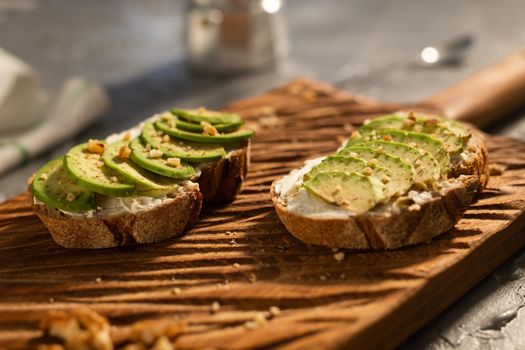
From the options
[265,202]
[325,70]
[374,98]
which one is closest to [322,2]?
[325,70]

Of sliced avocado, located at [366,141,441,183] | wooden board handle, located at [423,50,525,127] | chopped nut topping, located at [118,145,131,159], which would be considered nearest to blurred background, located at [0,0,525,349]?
wooden board handle, located at [423,50,525,127]

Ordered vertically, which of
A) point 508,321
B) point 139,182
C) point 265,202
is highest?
point 139,182

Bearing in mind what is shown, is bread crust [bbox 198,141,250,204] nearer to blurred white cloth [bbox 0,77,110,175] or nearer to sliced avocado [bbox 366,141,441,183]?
sliced avocado [bbox 366,141,441,183]

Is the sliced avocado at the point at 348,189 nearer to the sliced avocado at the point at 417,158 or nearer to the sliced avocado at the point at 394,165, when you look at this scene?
the sliced avocado at the point at 394,165

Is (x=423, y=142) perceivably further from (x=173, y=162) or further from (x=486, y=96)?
(x=486, y=96)

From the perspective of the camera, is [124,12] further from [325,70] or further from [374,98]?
[374,98]

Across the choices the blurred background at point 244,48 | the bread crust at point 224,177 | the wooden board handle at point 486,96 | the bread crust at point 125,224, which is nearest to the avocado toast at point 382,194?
the bread crust at point 224,177

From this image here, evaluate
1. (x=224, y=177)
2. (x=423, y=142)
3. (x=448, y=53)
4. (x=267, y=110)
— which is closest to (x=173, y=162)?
(x=224, y=177)
